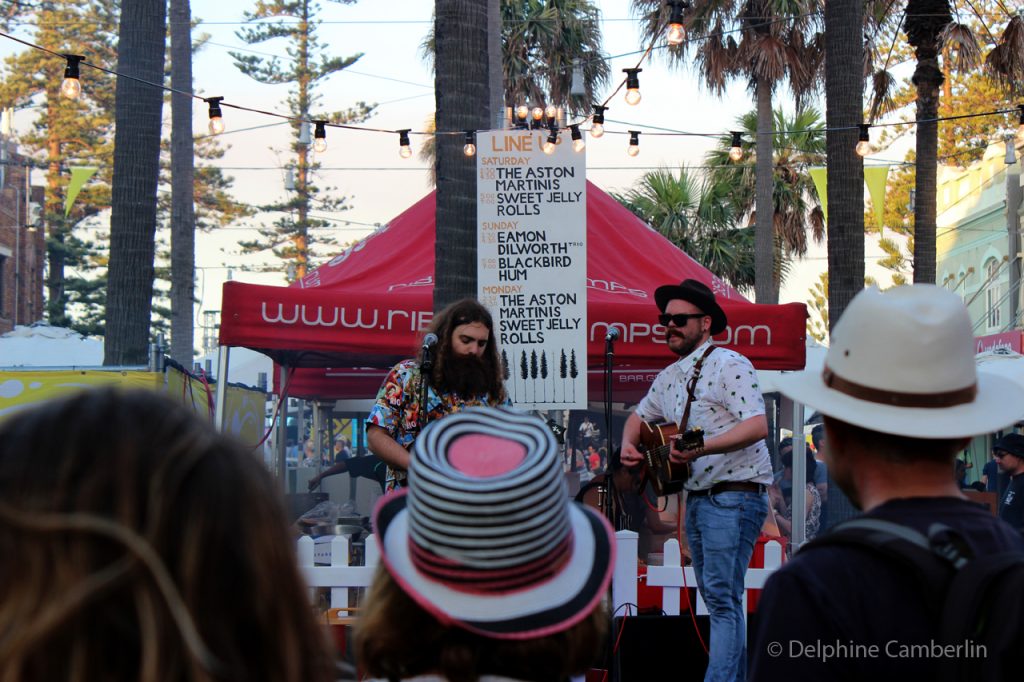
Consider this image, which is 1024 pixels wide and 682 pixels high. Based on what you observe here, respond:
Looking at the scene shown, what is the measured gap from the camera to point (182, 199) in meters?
16.8

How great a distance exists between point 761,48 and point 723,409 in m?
16.9

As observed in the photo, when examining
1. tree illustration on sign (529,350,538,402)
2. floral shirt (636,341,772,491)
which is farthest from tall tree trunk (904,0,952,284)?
floral shirt (636,341,772,491)

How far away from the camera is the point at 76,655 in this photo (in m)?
1.01

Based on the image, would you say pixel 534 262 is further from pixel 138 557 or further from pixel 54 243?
pixel 54 243

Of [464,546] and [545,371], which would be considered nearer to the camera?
[464,546]

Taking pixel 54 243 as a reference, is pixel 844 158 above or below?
below

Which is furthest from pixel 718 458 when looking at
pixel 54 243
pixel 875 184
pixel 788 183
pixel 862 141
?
pixel 54 243

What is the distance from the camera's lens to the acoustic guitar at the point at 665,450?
5.45m

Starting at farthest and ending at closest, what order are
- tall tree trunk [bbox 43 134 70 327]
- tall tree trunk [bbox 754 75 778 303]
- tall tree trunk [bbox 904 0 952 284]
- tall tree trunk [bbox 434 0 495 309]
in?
1. tall tree trunk [bbox 43 134 70 327]
2. tall tree trunk [bbox 754 75 778 303]
3. tall tree trunk [bbox 904 0 952 284]
4. tall tree trunk [bbox 434 0 495 309]

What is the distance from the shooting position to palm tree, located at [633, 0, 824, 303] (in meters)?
20.6

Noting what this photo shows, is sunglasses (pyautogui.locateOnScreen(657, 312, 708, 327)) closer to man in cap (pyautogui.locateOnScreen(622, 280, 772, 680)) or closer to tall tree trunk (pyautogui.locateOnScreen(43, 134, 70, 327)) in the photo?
man in cap (pyautogui.locateOnScreen(622, 280, 772, 680))

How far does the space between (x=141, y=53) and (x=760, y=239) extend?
12.6 m

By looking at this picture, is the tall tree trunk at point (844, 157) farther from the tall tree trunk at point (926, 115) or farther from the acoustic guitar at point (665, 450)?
the acoustic guitar at point (665, 450)

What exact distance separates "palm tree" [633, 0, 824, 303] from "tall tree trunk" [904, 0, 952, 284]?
5.66 meters
